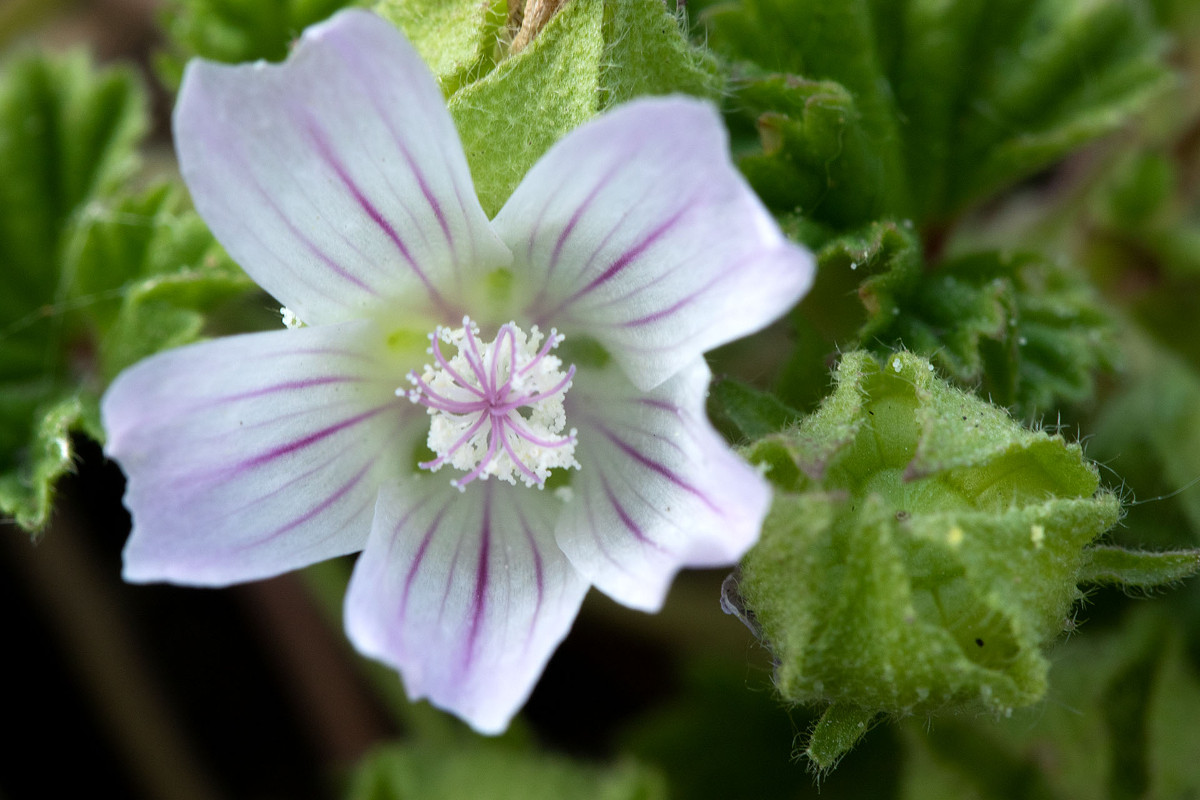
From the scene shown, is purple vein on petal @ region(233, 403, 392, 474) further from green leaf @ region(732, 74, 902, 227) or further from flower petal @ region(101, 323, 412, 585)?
green leaf @ region(732, 74, 902, 227)

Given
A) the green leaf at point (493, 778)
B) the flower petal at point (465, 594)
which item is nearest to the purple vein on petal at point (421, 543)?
the flower petal at point (465, 594)

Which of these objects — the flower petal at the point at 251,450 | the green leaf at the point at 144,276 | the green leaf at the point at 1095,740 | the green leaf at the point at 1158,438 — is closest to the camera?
the flower petal at the point at 251,450

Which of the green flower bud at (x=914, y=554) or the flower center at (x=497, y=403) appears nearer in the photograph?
the green flower bud at (x=914, y=554)

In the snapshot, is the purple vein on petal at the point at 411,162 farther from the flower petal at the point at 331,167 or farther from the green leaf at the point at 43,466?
the green leaf at the point at 43,466

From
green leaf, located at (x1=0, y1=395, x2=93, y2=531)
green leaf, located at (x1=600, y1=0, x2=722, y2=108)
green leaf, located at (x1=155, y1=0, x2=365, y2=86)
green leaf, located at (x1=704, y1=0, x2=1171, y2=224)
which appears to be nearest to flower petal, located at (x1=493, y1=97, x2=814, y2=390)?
green leaf, located at (x1=600, y1=0, x2=722, y2=108)

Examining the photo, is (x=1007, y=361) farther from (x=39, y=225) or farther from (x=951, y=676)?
(x=39, y=225)
